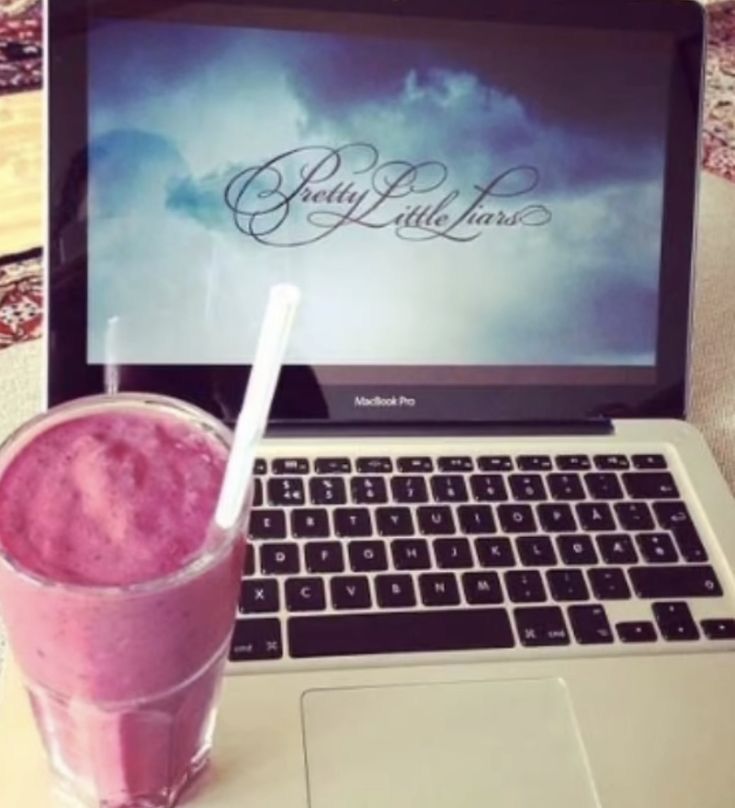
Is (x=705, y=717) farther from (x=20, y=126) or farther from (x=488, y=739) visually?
(x=20, y=126)

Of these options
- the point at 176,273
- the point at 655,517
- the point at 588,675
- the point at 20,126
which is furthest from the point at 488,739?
the point at 20,126

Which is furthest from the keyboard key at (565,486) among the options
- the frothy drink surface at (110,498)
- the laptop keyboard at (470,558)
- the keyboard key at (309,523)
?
the frothy drink surface at (110,498)

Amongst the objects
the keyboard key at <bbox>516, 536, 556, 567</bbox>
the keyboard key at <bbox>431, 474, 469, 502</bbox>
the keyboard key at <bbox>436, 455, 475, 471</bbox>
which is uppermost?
the keyboard key at <bbox>431, 474, 469, 502</bbox>

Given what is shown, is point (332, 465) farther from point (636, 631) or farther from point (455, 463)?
point (636, 631)

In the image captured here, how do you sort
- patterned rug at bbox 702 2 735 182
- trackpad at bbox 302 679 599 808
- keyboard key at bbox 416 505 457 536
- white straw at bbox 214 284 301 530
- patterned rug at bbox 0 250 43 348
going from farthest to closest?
1. patterned rug at bbox 702 2 735 182
2. patterned rug at bbox 0 250 43 348
3. keyboard key at bbox 416 505 457 536
4. trackpad at bbox 302 679 599 808
5. white straw at bbox 214 284 301 530

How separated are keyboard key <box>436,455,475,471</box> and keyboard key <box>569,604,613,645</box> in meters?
0.10

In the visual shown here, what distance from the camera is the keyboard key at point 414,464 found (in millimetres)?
613

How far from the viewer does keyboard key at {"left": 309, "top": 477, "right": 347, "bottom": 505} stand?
0.59 m

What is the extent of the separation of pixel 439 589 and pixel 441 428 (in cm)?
11

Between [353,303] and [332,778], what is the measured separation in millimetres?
244

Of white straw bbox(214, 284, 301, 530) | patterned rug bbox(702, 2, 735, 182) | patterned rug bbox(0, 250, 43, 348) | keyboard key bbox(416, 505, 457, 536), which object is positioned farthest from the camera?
patterned rug bbox(702, 2, 735, 182)

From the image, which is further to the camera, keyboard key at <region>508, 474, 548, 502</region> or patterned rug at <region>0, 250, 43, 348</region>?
patterned rug at <region>0, 250, 43, 348</region>

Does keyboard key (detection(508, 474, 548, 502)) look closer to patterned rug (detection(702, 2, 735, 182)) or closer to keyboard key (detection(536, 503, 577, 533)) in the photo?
keyboard key (detection(536, 503, 577, 533))

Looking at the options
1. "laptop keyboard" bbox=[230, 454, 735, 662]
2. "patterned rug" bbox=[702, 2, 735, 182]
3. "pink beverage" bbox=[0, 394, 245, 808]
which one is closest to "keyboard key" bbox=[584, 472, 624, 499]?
"laptop keyboard" bbox=[230, 454, 735, 662]
